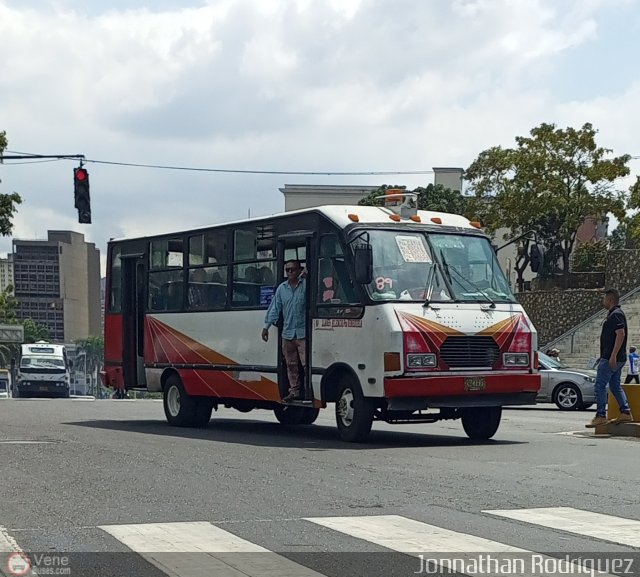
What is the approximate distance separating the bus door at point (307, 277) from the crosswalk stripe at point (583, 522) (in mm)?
7189

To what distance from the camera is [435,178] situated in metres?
101

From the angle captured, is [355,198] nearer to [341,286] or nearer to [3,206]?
[3,206]

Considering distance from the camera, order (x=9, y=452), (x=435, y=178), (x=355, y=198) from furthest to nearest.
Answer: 1. (x=355, y=198)
2. (x=435, y=178)
3. (x=9, y=452)

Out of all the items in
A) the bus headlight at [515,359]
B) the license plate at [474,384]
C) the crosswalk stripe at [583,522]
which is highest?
the bus headlight at [515,359]

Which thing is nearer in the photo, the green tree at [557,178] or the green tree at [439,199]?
the green tree at [557,178]

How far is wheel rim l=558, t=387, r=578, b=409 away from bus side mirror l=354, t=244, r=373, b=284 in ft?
43.0

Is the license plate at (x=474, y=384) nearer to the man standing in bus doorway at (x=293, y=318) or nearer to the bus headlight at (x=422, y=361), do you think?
the bus headlight at (x=422, y=361)

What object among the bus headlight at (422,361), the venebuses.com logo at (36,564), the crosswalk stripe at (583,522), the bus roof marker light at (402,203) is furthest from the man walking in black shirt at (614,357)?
the venebuses.com logo at (36,564)

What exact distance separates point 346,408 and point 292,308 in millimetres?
1661

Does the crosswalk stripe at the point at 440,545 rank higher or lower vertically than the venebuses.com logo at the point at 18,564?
lower

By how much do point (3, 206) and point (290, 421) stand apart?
1014 inches

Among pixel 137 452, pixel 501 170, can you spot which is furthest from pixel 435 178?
pixel 137 452

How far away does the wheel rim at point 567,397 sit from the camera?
26812 millimetres

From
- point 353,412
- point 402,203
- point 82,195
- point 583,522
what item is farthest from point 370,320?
point 82,195
